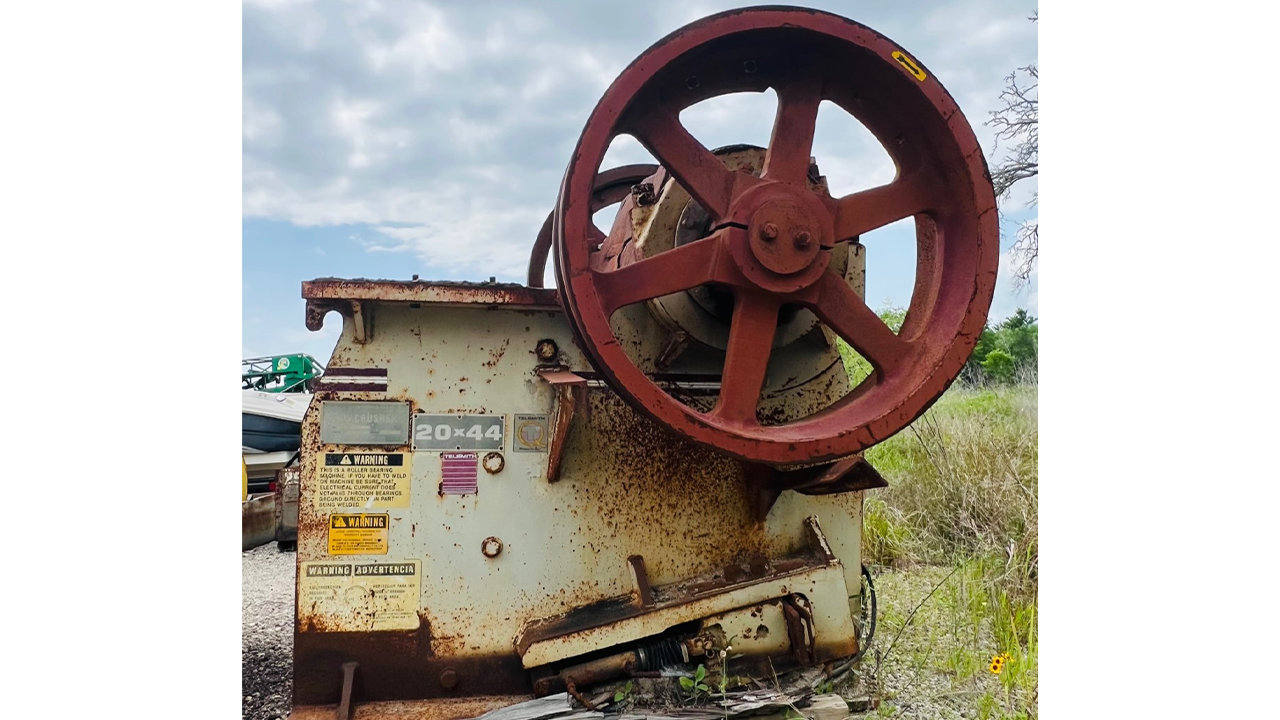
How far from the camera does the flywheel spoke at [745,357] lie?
6.15 feet

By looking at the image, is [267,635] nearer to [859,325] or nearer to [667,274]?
[667,274]

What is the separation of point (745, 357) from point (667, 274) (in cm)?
28

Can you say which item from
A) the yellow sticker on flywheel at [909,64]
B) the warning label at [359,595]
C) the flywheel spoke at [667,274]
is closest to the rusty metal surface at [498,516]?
the warning label at [359,595]

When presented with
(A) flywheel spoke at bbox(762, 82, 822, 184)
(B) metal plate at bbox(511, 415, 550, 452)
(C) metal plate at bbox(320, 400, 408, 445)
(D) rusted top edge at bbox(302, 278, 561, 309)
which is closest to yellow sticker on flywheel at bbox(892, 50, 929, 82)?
(A) flywheel spoke at bbox(762, 82, 822, 184)

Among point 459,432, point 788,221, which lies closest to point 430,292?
point 459,432

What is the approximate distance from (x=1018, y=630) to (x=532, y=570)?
1.69 meters

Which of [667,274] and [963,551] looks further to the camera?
[963,551]

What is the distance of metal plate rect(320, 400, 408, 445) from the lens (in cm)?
197

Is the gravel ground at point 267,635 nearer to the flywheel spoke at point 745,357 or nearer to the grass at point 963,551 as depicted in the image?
the flywheel spoke at point 745,357

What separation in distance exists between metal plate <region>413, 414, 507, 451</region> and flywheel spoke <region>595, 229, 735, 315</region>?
0.48 meters

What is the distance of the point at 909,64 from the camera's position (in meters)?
1.88

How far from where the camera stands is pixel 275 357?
5770 millimetres

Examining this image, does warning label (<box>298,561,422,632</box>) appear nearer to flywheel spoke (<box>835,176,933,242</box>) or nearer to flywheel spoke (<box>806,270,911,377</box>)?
flywheel spoke (<box>806,270,911,377</box>)

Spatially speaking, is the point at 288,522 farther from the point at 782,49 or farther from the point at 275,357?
the point at 275,357
